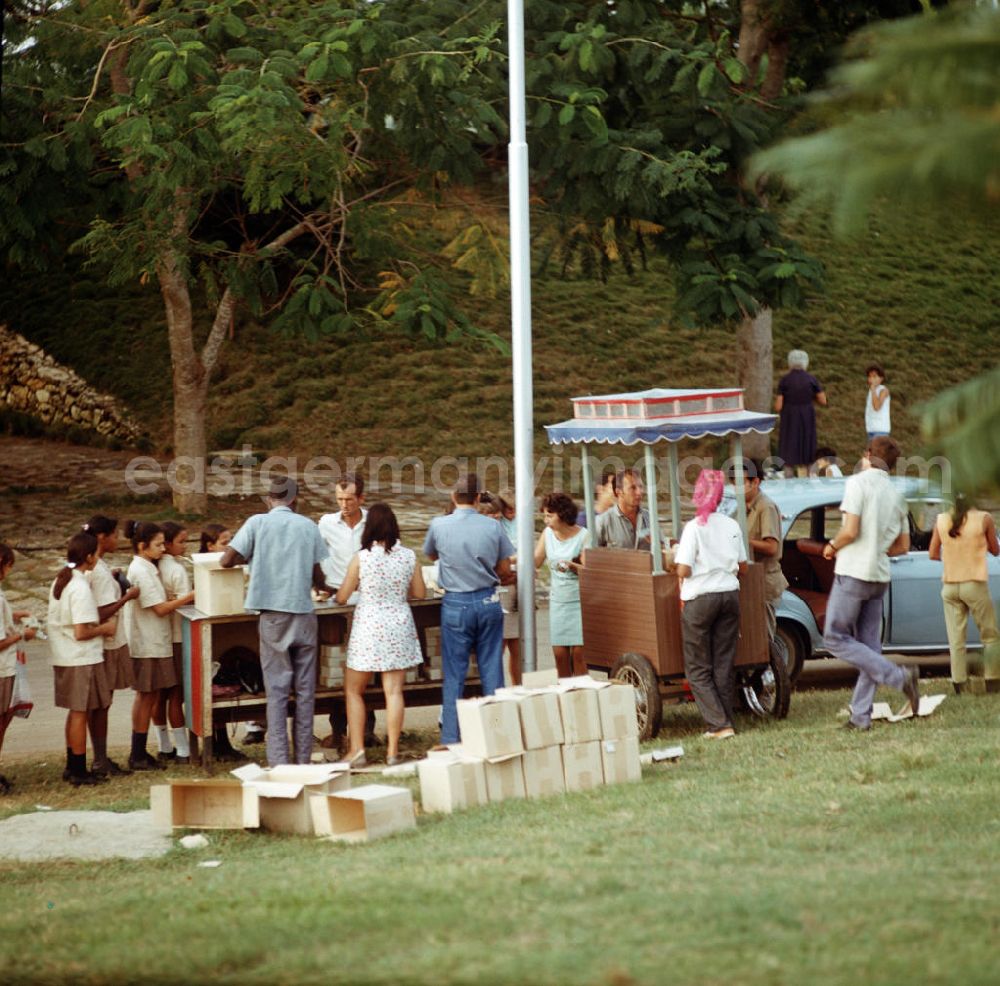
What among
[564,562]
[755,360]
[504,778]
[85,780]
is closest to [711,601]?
[564,562]

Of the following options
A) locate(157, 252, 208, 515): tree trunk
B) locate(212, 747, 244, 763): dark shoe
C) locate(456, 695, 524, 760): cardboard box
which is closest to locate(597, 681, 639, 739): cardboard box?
locate(456, 695, 524, 760): cardboard box

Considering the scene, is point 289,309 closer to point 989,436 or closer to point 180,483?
point 180,483

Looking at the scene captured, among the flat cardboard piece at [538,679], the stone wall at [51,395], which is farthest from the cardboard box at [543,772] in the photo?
the stone wall at [51,395]

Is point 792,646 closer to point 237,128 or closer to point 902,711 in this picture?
point 902,711

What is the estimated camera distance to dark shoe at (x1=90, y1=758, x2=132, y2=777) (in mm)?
9789

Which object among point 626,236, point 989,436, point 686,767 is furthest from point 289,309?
point 989,436

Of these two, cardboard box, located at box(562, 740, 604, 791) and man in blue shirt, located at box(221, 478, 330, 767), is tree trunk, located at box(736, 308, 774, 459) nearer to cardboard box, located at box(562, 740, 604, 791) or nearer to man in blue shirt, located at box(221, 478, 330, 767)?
man in blue shirt, located at box(221, 478, 330, 767)

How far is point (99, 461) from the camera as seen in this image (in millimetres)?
25391

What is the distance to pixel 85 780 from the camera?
9.62 meters

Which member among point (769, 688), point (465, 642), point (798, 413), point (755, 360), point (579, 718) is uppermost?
point (755, 360)

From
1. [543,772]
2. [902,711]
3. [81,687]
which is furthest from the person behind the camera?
[902,711]

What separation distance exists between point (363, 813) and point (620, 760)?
1742mm

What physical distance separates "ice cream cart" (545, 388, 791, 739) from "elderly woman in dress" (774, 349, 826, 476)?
31.8 ft

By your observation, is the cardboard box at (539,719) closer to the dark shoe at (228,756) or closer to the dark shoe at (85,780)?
the dark shoe at (228,756)
